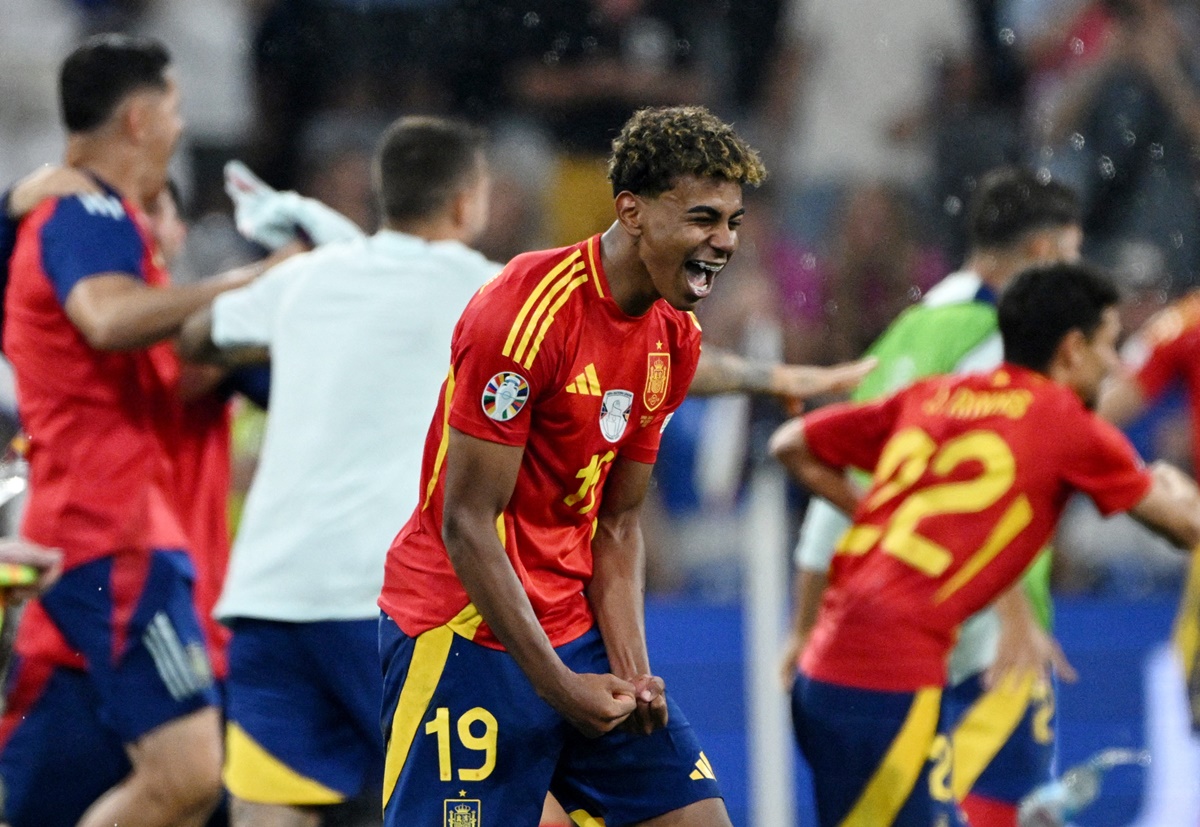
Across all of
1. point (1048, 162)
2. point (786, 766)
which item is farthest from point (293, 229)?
point (1048, 162)

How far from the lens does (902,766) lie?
3.91 metres

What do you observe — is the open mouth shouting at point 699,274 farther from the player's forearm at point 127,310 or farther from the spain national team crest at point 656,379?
the player's forearm at point 127,310

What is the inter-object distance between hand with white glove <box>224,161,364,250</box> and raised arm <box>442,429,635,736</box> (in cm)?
167

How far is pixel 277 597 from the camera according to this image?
402 centimetres

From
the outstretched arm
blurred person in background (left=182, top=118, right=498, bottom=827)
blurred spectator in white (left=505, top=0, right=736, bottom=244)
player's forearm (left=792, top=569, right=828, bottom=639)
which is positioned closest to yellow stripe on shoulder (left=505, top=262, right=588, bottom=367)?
blurred person in background (left=182, top=118, right=498, bottom=827)

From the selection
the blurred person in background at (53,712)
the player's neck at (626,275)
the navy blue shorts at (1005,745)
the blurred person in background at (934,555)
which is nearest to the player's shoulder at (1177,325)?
the navy blue shorts at (1005,745)

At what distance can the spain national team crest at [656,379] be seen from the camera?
9.95ft

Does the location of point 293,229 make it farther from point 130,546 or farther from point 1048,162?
point 1048,162

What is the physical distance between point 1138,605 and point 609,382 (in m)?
5.03

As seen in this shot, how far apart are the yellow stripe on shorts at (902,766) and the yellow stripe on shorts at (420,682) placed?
131cm

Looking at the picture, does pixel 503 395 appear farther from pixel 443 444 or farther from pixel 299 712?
pixel 299 712

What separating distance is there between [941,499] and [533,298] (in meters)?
1.48

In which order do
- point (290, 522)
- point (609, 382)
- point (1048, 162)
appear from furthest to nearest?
point (1048, 162)
point (290, 522)
point (609, 382)

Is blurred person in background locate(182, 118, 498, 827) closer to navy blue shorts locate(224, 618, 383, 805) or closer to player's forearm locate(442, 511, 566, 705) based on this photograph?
navy blue shorts locate(224, 618, 383, 805)
